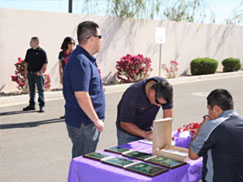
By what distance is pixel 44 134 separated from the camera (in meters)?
7.79

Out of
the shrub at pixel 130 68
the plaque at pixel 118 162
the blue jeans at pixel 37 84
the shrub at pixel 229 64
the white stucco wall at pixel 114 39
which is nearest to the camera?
the plaque at pixel 118 162

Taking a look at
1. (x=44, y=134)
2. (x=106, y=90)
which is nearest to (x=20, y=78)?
(x=106, y=90)

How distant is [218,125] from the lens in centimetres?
330

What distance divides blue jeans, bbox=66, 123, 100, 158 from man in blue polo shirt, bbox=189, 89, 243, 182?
111 cm

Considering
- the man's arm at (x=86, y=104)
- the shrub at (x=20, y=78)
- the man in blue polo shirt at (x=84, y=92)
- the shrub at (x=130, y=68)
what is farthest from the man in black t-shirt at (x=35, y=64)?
the shrub at (x=130, y=68)

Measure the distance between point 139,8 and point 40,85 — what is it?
31.6 ft

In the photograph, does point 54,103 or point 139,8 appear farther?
point 139,8

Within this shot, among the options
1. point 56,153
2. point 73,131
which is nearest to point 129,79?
point 56,153

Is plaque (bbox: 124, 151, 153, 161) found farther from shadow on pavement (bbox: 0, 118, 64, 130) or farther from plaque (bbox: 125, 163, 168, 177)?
shadow on pavement (bbox: 0, 118, 64, 130)

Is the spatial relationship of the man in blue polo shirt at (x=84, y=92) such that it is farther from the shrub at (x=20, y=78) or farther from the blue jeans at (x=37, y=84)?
the shrub at (x=20, y=78)

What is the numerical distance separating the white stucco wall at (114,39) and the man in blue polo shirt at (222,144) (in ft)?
33.5

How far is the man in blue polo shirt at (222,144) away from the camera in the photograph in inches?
129

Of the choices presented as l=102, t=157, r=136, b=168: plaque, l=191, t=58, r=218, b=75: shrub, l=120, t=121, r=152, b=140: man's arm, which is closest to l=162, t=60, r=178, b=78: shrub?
l=191, t=58, r=218, b=75: shrub

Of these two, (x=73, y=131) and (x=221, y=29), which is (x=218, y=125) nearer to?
(x=73, y=131)
